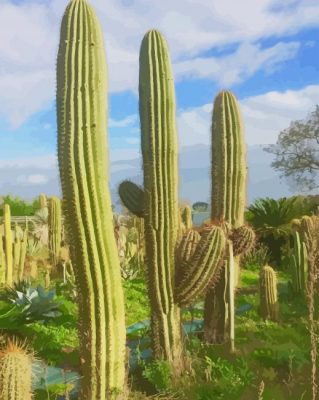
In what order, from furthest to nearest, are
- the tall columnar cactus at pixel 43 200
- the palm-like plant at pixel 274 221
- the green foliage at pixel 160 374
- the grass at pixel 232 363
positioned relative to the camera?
the tall columnar cactus at pixel 43 200 < the palm-like plant at pixel 274 221 < the green foliage at pixel 160 374 < the grass at pixel 232 363

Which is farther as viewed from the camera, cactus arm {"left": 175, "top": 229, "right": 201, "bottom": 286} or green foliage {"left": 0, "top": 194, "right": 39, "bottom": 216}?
green foliage {"left": 0, "top": 194, "right": 39, "bottom": 216}

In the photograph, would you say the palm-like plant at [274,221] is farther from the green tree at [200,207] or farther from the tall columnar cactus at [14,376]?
the green tree at [200,207]

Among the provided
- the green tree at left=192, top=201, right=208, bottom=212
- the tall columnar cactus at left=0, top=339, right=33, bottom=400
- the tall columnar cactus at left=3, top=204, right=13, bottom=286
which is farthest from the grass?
the green tree at left=192, top=201, right=208, bottom=212

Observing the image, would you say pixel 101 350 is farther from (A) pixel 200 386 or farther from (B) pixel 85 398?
(A) pixel 200 386

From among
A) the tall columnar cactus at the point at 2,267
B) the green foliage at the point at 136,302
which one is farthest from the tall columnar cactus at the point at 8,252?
the green foliage at the point at 136,302

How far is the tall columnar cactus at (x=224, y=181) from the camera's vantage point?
7227mm

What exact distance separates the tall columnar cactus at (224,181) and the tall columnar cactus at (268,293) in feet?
4.64

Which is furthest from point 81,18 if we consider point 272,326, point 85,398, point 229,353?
point 272,326

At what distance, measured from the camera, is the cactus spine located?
6.33 metres

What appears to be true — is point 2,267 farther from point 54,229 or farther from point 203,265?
point 203,265

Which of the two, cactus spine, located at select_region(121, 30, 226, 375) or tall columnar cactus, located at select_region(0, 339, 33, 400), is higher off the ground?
cactus spine, located at select_region(121, 30, 226, 375)

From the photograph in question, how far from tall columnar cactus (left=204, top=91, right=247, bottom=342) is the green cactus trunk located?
2.73 ft

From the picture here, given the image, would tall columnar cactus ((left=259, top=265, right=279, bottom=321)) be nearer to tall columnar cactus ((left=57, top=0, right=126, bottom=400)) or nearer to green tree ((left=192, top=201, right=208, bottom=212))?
tall columnar cactus ((left=57, top=0, right=126, bottom=400))

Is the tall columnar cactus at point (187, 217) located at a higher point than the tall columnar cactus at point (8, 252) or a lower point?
higher
